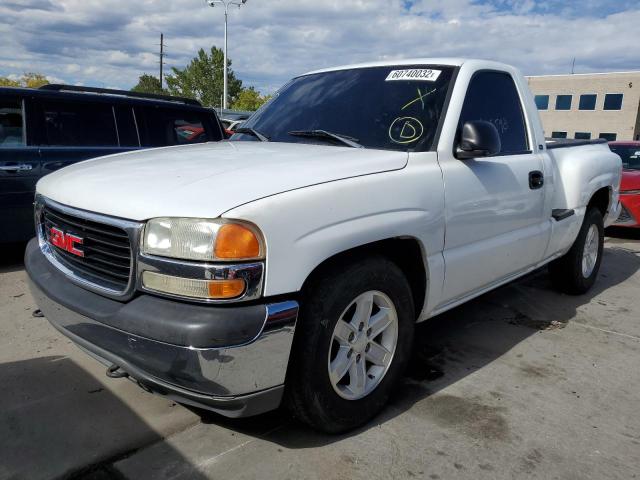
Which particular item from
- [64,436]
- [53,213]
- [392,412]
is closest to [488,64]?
[392,412]

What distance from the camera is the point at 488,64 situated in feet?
11.8

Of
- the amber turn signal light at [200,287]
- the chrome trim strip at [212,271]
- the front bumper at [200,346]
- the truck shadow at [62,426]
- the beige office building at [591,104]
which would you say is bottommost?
the truck shadow at [62,426]

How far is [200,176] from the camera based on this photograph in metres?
2.33

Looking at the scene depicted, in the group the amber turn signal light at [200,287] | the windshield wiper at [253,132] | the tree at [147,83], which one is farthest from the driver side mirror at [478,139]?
the tree at [147,83]

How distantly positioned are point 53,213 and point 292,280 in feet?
4.47

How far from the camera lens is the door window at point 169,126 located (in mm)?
6227

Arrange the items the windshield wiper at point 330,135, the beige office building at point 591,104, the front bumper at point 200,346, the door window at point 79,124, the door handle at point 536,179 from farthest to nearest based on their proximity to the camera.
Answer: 1. the beige office building at point 591,104
2. the door window at point 79,124
3. the door handle at point 536,179
4. the windshield wiper at point 330,135
5. the front bumper at point 200,346

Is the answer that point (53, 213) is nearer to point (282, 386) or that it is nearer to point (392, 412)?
point (282, 386)

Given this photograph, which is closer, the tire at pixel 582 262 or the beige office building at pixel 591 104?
the tire at pixel 582 262

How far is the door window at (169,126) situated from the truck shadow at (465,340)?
388cm

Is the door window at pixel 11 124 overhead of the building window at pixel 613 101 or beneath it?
beneath

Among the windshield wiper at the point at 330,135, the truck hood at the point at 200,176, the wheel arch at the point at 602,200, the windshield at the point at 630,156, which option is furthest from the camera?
the windshield at the point at 630,156

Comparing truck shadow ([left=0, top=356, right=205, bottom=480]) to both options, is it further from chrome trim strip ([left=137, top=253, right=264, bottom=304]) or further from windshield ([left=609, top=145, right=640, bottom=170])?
windshield ([left=609, top=145, right=640, bottom=170])

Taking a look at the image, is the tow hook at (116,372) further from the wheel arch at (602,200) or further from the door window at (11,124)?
the wheel arch at (602,200)
